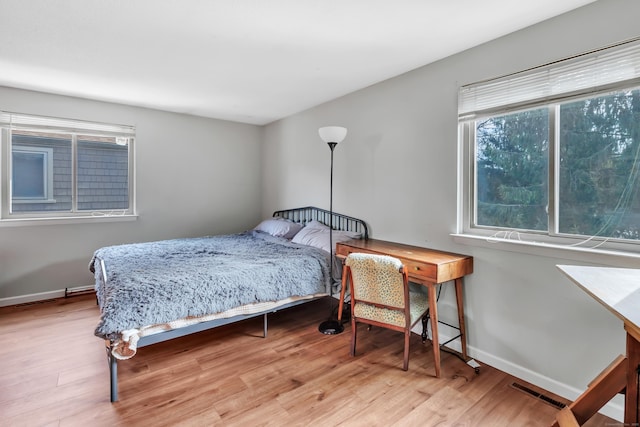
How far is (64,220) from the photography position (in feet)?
11.9

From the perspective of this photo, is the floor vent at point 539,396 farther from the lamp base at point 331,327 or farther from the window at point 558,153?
the lamp base at point 331,327

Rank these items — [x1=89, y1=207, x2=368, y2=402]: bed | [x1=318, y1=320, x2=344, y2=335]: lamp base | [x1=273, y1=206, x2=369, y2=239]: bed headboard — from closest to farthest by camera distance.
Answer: [x1=89, y1=207, x2=368, y2=402]: bed → [x1=318, y1=320, x2=344, y2=335]: lamp base → [x1=273, y1=206, x2=369, y2=239]: bed headboard

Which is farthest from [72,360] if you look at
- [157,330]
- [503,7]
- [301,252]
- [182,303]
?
[503,7]

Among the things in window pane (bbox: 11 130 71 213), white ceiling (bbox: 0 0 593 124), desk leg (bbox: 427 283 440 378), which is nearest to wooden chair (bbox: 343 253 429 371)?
desk leg (bbox: 427 283 440 378)

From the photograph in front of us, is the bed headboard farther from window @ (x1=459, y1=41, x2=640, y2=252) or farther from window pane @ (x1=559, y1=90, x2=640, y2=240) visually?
window pane @ (x1=559, y1=90, x2=640, y2=240)

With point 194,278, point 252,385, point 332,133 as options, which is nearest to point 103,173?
point 194,278

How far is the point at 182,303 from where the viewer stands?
216 centimetres

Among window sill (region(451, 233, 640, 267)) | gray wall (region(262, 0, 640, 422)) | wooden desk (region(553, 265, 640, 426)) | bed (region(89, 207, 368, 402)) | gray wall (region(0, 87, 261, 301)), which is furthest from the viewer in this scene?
gray wall (region(0, 87, 261, 301))

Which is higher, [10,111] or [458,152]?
[10,111]

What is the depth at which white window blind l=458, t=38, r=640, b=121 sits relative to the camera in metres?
1.71

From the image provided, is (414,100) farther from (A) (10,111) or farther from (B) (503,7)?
(A) (10,111)

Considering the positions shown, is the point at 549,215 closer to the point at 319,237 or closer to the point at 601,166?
the point at 601,166

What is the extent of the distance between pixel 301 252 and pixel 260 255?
15.9 inches

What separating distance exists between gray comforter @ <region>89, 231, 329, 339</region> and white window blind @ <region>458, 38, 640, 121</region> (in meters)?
1.86
